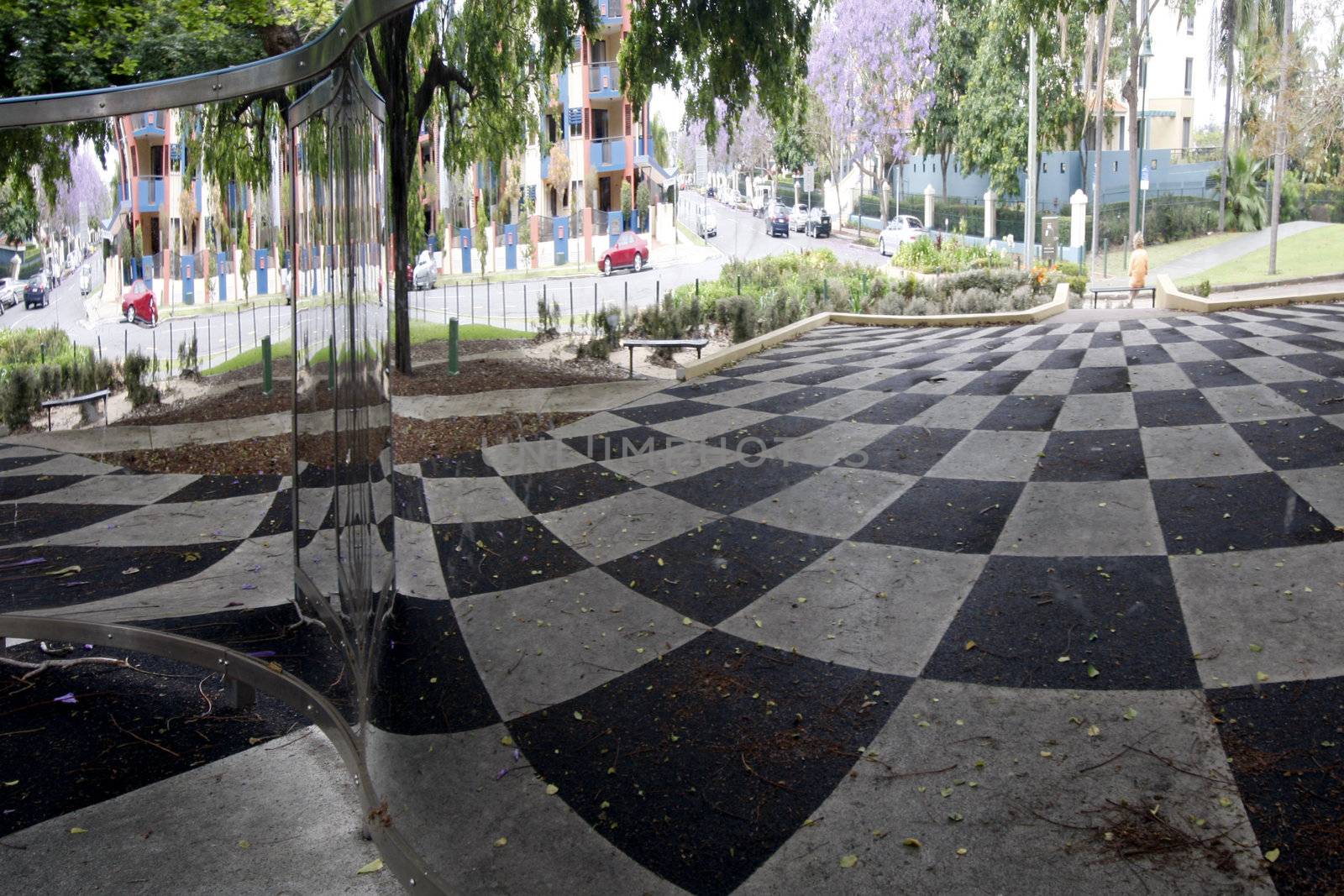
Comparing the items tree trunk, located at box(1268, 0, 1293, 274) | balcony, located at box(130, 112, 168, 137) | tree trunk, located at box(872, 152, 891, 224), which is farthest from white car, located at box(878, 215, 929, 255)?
balcony, located at box(130, 112, 168, 137)

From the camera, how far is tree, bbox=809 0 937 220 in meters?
1.88

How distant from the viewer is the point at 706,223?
7.89 feet

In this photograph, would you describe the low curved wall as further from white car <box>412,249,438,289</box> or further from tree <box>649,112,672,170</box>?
white car <box>412,249,438,289</box>

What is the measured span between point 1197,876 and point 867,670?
0.62m

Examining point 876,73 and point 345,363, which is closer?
point 876,73

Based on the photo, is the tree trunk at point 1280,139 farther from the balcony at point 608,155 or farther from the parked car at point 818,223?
the balcony at point 608,155

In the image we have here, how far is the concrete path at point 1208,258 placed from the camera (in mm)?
1979

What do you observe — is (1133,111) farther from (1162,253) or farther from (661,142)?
(661,142)

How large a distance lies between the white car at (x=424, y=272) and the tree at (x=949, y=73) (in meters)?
1.45

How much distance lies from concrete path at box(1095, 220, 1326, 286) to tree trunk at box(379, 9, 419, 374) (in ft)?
5.87

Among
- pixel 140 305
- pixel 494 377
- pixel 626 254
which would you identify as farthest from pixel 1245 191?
pixel 140 305

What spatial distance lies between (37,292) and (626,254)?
334 cm

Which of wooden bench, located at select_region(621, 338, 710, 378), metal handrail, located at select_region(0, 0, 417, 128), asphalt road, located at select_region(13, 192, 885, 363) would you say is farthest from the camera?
A: metal handrail, located at select_region(0, 0, 417, 128)

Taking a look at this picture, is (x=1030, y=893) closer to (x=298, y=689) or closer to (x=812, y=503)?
(x=812, y=503)
